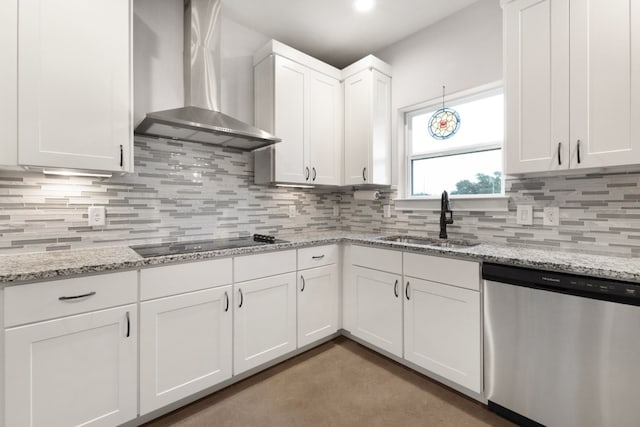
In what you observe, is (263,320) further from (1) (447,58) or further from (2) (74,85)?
(1) (447,58)

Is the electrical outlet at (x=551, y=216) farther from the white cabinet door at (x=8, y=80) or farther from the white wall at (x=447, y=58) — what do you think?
the white cabinet door at (x=8, y=80)

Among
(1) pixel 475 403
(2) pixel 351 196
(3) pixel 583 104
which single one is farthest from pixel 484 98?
→ (1) pixel 475 403

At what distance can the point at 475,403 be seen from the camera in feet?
5.71

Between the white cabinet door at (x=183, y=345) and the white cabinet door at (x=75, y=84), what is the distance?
838mm

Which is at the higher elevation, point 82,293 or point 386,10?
point 386,10

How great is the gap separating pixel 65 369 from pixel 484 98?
3.06 metres

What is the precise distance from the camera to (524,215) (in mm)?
1964

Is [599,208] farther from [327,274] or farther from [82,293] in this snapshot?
[82,293]

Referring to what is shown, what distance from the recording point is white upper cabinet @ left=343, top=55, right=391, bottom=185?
8.56ft

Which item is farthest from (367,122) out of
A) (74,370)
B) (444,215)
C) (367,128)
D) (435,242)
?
(74,370)

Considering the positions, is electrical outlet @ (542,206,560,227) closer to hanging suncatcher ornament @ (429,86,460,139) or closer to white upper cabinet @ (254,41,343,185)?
hanging suncatcher ornament @ (429,86,460,139)

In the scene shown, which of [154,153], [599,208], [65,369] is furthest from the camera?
[154,153]

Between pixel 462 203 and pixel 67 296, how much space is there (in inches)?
98.1

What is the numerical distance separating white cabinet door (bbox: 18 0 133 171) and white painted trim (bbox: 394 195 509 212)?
7.00 feet
